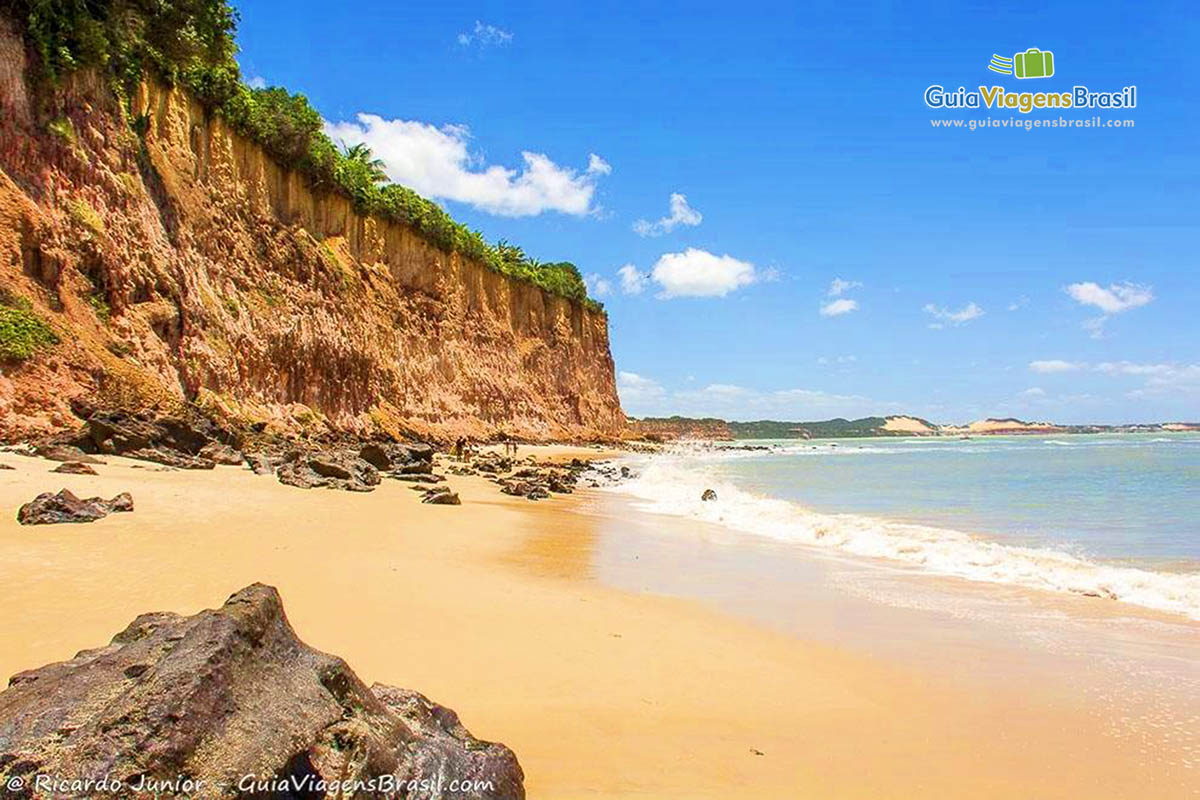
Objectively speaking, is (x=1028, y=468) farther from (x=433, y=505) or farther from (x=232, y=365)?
(x=232, y=365)

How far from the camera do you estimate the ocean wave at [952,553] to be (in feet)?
24.0

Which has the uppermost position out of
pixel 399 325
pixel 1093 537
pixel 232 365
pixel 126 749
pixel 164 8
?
pixel 164 8

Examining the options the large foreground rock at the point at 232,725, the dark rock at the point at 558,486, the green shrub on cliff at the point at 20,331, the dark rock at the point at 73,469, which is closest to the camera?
the large foreground rock at the point at 232,725

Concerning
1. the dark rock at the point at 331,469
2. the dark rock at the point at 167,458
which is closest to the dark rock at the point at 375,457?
the dark rock at the point at 331,469

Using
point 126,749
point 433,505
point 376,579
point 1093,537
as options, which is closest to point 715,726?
point 126,749

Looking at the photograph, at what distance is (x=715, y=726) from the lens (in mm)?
3734

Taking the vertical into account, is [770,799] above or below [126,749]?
below

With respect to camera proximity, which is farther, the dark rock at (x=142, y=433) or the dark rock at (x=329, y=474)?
the dark rock at (x=329, y=474)

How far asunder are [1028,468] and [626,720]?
32.8m

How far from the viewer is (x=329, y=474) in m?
13.6

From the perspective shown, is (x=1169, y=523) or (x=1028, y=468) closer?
(x=1169, y=523)

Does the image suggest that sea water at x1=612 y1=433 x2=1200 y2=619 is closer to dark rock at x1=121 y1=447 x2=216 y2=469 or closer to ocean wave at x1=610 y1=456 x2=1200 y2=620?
ocean wave at x1=610 y1=456 x2=1200 y2=620

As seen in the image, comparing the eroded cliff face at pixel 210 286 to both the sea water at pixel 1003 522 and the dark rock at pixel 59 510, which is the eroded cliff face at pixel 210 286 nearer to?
the dark rock at pixel 59 510

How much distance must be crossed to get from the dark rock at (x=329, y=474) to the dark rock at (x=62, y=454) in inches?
108
